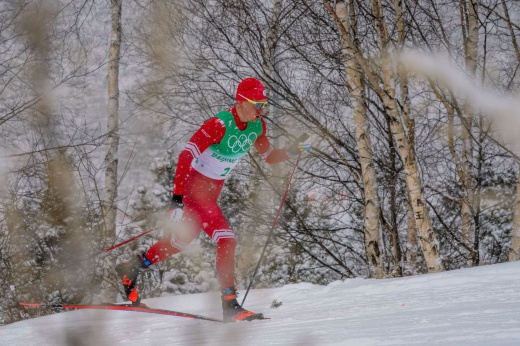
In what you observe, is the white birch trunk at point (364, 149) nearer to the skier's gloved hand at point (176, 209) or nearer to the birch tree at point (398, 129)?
the birch tree at point (398, 129)

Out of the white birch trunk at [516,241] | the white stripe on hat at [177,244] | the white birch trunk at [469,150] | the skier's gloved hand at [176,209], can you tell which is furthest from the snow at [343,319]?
the white birch trunk at [469,150]

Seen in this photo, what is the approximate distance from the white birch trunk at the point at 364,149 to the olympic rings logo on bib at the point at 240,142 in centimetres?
207

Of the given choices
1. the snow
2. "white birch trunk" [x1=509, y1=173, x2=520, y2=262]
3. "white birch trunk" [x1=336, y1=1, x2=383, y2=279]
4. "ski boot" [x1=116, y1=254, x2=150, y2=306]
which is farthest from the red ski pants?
"white birch trunk" [x1=509, y1=173, x2=520, y2=262]

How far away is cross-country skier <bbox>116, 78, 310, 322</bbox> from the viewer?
14.0 ft

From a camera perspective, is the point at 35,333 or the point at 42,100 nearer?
the point at 35,333

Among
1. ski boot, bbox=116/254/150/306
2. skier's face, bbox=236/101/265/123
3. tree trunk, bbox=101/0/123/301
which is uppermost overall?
tree trunk, bbox=101/0/123/301

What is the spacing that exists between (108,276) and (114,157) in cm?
199

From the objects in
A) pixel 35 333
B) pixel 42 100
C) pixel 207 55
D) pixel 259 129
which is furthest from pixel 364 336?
pixel 207 55

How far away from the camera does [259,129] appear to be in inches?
184

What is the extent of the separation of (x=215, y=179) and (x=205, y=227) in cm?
43

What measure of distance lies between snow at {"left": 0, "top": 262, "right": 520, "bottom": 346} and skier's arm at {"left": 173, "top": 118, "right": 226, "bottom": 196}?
3.68 feet

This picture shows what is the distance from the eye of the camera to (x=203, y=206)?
4484 mm

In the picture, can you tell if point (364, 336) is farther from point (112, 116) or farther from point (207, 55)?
point (112, 116)

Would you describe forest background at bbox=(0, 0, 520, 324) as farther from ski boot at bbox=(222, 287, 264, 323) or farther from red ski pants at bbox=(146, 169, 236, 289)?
ski boot at bbox=(222, 287, 264, 323)
